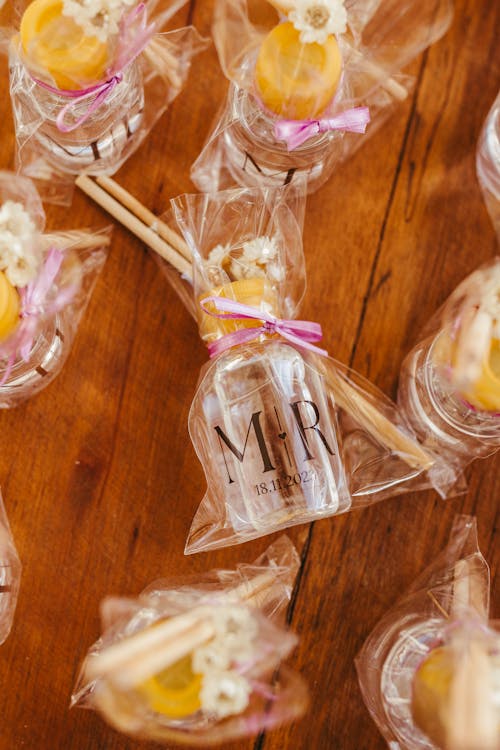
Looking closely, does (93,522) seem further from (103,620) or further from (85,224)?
(85,224)

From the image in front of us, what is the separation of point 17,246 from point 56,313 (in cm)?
12

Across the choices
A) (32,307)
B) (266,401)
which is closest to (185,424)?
(266,401)

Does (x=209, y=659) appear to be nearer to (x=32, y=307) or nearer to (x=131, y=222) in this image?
(x=32, y=307)

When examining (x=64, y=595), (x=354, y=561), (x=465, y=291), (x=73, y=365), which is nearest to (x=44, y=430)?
(x=73, y=365)

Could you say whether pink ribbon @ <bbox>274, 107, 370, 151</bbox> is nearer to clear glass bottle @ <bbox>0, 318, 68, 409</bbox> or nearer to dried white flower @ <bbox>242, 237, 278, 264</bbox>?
dried white flower @ <bbox>242, 237, 278, 264</bbox>

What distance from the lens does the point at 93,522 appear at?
77 centimetres

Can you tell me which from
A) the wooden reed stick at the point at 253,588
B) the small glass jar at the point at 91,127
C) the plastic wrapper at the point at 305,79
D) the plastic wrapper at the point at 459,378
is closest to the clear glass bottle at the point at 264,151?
the plastic wrapper at the point at 305,79

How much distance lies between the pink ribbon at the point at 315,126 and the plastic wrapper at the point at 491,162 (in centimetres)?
18

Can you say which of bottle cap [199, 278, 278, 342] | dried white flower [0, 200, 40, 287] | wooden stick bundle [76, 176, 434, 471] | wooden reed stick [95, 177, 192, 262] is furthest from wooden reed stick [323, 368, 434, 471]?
dried white flower [0, 200, 40, 287]

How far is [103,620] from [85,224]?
0.42 metres

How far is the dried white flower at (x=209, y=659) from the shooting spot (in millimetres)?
573

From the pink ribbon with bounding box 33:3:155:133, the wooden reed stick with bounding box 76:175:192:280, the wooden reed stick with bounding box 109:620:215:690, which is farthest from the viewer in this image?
the wooden reed stick with bounding box 76:175:192:280

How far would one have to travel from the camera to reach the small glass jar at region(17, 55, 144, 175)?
0.70 m

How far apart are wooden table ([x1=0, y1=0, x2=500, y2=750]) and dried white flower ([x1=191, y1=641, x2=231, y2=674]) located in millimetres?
195
